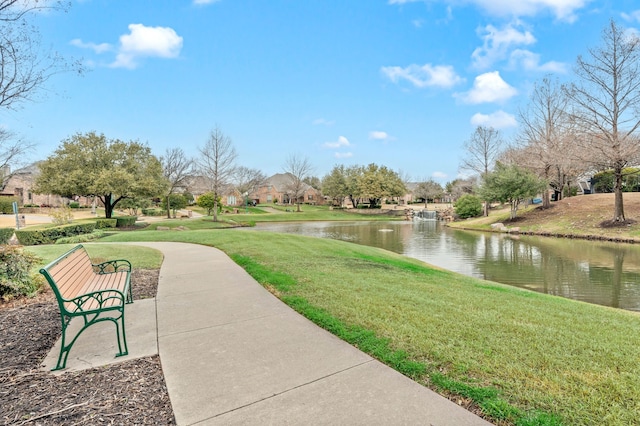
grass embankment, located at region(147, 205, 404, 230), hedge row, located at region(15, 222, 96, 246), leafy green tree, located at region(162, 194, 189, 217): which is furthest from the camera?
leafy green tree, located at region(162, 194, 189, 217)

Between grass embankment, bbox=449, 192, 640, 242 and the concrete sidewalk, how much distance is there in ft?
79.9

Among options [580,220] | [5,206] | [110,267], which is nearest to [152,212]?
[5,206]

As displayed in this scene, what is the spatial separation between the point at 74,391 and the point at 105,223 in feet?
79.5

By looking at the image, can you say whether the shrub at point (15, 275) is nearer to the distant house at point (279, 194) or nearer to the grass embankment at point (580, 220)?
the grass embankment at point (580, 220)

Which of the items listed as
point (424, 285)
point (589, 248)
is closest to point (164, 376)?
point (424, 285)

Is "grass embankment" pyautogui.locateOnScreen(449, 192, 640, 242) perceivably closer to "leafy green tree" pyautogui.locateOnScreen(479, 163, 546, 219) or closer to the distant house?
"leafy green tree" pyautogui.locateOnScreen(479, 163, 546, 219)

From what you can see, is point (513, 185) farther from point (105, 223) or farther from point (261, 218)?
point (105, 223)

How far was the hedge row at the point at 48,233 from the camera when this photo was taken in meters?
16.1

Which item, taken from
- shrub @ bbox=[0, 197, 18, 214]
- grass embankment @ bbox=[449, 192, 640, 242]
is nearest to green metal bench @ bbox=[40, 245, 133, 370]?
grass embankment @ bbox=[449, 192, 640, 242]

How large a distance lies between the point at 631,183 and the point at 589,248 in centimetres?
2896

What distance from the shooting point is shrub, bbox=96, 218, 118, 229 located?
74.2 ft

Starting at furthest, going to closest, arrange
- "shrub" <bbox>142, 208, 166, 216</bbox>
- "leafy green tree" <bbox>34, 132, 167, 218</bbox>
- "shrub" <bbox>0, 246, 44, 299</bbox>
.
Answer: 1. "shrub" <bbox>142, 208, 166, 216</bbox>
2. "leafy green tree" <bbox>34, 132, 167, 218</bbox>
3. "shrub" <bbox>0, 246, 44, 299</bbox>

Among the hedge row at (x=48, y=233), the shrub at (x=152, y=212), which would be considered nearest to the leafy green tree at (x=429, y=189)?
the shrub at (x=152, y=212)

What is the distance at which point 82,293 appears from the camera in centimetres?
425
